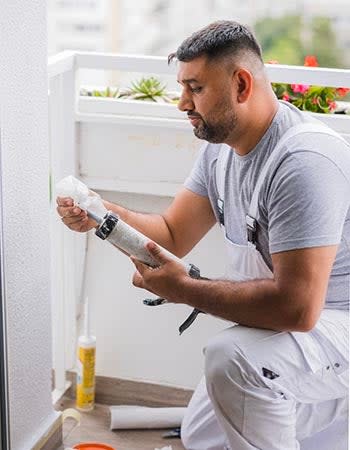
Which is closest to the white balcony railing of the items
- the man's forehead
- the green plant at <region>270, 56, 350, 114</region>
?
the green plant at <region>270, 56, 350, 114</region>

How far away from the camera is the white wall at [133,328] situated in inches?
86.4

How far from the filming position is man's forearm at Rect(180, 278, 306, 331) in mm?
1604

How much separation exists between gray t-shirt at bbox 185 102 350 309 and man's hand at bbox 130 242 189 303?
19 cm

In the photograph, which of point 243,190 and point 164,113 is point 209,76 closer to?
point 243,190

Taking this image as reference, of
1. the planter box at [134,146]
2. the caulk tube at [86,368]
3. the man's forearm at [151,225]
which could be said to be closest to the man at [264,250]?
the man's forearm at [151,225]

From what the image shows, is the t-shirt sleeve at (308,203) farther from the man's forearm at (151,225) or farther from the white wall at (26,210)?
the white wall at (26,210)

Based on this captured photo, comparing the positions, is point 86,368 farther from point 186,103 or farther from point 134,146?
point 186,103

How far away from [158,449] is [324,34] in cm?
707

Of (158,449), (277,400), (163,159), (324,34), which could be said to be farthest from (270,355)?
(324,34)

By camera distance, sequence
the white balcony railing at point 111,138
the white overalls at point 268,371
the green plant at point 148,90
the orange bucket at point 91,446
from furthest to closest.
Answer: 1. the green plant at point 148,90
2. the white balcony railing at point 111,138
3. the orange bucket at point 91,446
4. the white overalls at point 268,371

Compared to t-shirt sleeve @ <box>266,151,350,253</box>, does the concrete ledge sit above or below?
below

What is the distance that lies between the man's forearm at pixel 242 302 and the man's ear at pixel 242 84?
0.36 m

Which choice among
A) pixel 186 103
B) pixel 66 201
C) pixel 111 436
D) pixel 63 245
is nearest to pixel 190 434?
pixel 111 436

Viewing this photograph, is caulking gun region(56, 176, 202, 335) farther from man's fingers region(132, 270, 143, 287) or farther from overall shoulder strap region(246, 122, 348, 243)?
overall shoulder strap region(246, 122, 348, 243)
